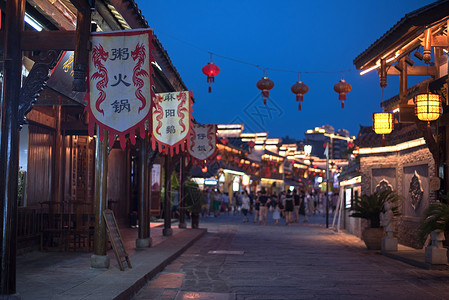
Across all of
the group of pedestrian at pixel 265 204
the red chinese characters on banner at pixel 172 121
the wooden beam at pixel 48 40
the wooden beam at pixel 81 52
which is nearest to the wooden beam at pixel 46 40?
the wooden beam at pixel 48 40

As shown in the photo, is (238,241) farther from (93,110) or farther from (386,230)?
(93,110)

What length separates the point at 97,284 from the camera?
866 centimetres

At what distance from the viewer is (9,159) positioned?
22.7ft

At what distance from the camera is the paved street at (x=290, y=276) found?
29.5 feet

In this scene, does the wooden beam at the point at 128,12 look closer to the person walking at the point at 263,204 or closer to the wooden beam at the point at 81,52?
the wooden beam at the point at 81,52

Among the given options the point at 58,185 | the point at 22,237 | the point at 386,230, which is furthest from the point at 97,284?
the point at 386,230

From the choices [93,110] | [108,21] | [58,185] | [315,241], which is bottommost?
[315,241]

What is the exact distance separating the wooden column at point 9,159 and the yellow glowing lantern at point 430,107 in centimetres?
1035

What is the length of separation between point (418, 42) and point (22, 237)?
11.7m

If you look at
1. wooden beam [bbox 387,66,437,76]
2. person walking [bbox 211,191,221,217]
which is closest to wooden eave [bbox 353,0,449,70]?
wooden beam [bbox 387,66,437,76]

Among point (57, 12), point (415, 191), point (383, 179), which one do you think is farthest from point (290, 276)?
point (383, 179)

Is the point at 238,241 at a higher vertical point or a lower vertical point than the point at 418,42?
lower

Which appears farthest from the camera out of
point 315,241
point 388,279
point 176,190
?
point 176,190

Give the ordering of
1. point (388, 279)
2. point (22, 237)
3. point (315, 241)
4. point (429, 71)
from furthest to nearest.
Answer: point (315, 241), point (429, 71), point (22, 237), point (388, 279)
